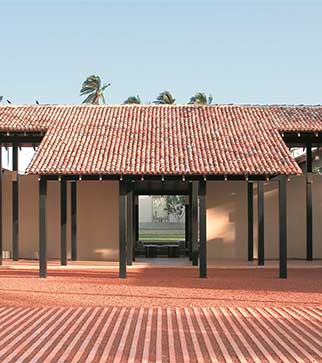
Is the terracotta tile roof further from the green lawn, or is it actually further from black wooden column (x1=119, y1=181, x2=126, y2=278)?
the green lawn

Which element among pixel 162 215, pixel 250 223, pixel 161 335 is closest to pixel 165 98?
pixel 162 215

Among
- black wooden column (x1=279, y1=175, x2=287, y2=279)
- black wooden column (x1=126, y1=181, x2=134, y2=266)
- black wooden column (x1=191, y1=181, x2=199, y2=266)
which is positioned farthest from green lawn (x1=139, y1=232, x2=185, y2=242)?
black wooden column (x1=279, y1=175, x2=287, y2=279)

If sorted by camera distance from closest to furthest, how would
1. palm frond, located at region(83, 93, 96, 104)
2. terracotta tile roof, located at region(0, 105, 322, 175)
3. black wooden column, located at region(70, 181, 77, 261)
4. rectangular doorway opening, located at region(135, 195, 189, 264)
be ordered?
terracotta tile roof, located at region(0, 105, 322, 175), black wooden column, located at region(70, 181, 77, 261), palm frond, located at region(83, 93, 96, 104), rectangular doorway opening, located at region(135, 195, 189, 264)

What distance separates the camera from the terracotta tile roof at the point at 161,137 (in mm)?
17141

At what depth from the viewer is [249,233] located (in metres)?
21.7

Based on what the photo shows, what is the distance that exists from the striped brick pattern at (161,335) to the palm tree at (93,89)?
40.9 metres

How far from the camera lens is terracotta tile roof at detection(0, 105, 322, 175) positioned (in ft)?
56.2

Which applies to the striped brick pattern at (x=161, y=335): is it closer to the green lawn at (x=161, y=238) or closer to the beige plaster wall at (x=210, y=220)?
the beige plaster wall at (x=210, y=220)

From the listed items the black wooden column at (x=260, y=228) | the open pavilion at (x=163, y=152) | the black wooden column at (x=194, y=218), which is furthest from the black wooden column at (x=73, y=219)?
the black wooden column at (x=260, y=228)

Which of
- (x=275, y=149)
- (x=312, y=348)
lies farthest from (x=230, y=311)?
(x=275, y=149)

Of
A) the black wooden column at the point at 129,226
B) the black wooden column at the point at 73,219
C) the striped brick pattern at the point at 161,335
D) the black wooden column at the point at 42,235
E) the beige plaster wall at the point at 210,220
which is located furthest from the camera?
Answer: the beige plaster wall at the point at 210,220

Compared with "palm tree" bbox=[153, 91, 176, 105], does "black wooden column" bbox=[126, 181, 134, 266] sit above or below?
below

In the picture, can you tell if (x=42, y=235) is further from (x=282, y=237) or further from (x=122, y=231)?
(x=282, y=237)

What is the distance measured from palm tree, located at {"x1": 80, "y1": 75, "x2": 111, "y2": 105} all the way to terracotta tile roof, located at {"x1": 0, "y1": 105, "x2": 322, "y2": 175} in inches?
1131
